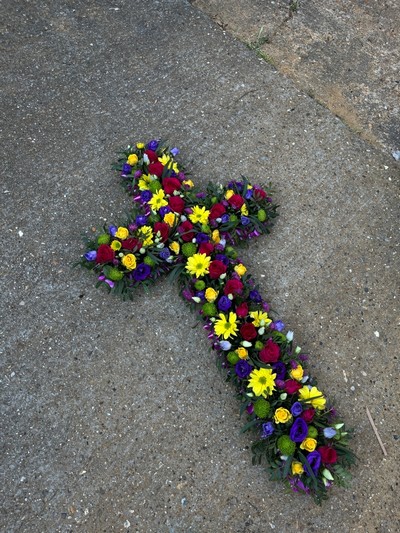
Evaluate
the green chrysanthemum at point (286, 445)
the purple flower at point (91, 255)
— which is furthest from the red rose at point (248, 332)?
the purple flower at point (91, 255)

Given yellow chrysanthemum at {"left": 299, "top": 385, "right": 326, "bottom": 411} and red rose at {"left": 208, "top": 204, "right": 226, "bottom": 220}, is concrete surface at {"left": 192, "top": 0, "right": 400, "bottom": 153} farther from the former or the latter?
yellow chrysanthemum at {"left": 299, "top": 385, "right": 326, "bottom": 411}

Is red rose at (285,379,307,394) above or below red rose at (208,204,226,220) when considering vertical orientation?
below

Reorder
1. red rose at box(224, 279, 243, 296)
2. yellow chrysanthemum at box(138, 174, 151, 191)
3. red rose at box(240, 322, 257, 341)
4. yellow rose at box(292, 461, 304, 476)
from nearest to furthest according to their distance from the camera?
1. yellow rose at box(292, 461, 304, 476)
2. red rose at box(240, 322, 257, 341)
3. red rose at box(224, 279, 243, 296)
4. yellow chrysanthemum at box(138, 174, 151, 191)

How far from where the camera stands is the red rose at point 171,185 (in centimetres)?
271

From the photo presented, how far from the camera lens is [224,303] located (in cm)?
239

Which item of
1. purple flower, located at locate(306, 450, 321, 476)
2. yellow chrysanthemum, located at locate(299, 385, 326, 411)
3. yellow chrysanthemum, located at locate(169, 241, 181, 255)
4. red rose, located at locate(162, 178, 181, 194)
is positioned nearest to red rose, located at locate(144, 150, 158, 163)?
red rose, located at locate(162, 178, 181, 194)

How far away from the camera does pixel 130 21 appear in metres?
3.45

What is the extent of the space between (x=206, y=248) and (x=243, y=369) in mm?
611

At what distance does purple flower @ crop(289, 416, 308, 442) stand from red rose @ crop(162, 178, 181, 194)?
1.28 meters

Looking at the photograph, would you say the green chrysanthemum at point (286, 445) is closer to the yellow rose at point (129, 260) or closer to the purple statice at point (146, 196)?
the yellow rose at point (129, 260)

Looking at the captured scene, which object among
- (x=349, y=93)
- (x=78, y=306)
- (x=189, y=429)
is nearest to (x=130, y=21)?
(x=349, y=93)

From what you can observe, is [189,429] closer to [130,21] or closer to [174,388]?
[174,388]

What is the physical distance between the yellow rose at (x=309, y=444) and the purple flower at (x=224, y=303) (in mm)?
649

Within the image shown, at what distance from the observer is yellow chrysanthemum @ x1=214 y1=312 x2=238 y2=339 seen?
235 cm
